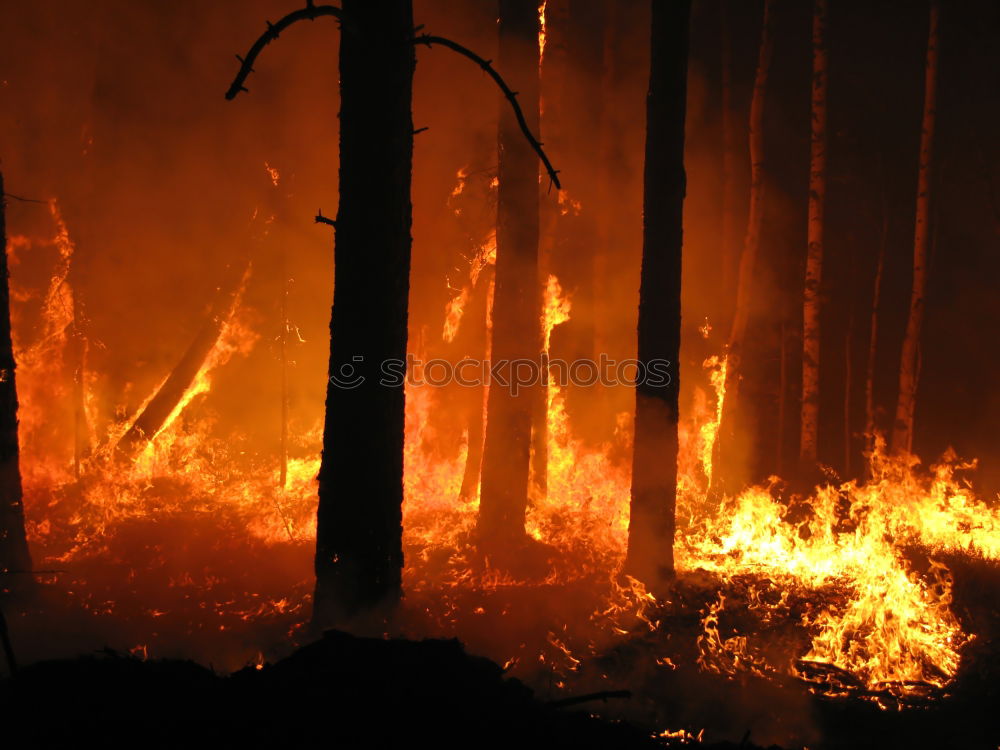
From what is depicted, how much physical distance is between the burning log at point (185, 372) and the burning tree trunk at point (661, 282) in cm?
1172

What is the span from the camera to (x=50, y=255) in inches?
591

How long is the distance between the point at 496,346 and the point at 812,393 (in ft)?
26.9

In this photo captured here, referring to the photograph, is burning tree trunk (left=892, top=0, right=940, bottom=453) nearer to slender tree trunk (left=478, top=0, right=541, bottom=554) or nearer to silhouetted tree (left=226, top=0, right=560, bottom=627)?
slender tree trunk (left=478, top=0, right=541, bottom=554)

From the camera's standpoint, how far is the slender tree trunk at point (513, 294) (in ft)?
30.8

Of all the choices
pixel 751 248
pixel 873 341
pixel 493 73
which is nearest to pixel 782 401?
→ pixel 873 341

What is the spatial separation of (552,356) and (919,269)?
801cm

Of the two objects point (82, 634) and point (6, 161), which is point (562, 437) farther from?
point (6, 161)

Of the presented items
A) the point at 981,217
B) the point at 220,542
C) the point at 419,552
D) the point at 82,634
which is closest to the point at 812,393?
the point at 981,217

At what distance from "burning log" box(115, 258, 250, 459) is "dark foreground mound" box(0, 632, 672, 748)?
526 inches

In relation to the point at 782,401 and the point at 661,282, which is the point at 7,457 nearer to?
the point at 661,282
